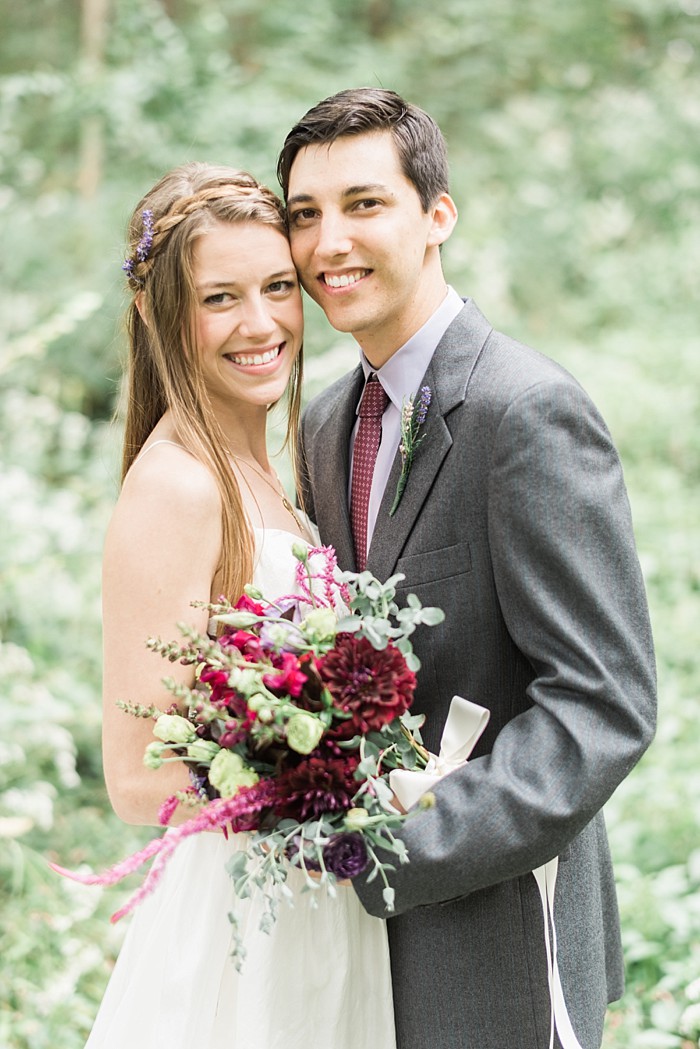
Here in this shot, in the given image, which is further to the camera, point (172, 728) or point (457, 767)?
point (457, 767)

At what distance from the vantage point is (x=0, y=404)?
20.9ft

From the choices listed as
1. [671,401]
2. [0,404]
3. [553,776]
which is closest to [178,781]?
[553,776]

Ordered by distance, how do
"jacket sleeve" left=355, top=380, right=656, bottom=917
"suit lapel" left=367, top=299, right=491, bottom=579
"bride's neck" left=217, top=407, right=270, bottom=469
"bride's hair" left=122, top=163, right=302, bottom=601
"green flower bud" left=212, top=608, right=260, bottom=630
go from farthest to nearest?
"bride's neck" left=217, top=407, right=270, bottom=469, "bride's hair" left=122, top=163, right=302, bottom=601, "suit lapel" left=367, top=299, right=491, bottom=579, "jacket sleeve" left=355, top=380, right=656, bottom=917, "green flower bud" left=212, top=608, right=260, bottom=630

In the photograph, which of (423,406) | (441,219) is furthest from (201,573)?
(441,219)

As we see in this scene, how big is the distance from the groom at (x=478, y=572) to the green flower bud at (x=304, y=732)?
30 cm

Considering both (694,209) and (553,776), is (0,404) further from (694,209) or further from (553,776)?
(694,209)

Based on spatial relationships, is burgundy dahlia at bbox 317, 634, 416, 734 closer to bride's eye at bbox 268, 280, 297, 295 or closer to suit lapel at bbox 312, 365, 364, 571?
suit lapel at bbox 312, 365, 364, 571

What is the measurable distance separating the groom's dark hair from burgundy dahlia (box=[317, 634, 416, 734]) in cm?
109

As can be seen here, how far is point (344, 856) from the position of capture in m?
1.60

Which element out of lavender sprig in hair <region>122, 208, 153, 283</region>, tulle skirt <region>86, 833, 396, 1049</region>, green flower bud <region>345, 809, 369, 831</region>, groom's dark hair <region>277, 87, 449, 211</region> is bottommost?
tulle skirt <region>86, 833, 396, 1049</region>

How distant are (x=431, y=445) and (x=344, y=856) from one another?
751 millimetres

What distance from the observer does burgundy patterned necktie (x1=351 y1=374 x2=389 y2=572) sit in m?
2.18

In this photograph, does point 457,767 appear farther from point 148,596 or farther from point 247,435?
point 247,435

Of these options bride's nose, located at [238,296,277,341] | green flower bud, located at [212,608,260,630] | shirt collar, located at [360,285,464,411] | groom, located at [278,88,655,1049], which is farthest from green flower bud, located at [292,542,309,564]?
bride's nose, located at [238,296,277,341]
